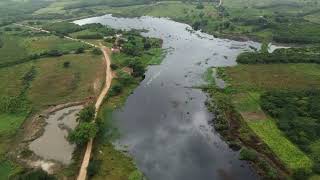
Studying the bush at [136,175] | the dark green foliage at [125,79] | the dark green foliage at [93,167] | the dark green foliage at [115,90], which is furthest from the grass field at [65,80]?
the bush at [136,175]

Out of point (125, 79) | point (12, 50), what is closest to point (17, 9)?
point (12, 50)

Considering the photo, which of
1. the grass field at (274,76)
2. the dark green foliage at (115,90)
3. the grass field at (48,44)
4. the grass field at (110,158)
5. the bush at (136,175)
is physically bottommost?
the bush at (136,175)

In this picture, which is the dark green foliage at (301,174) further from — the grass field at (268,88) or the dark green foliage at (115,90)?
the dark green foliage at (115,90)

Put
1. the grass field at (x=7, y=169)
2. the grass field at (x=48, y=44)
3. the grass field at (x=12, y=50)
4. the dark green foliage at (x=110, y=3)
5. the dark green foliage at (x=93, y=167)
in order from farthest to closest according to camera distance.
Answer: the dark green foliage at (x=110, y=3) < the grass field at (x=48, y=44) < the grass field at (x=12, y=50) < the grass field at (x=7, y=169) < the dark green foliage at (x=93, y=167)

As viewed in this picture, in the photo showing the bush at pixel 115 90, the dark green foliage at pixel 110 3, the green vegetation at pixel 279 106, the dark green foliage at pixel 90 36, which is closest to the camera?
the green vegetation at pixel 279 106

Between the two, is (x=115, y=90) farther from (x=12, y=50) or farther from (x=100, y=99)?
(x=12, y=50)

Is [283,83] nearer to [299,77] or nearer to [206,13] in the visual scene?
[299,77]

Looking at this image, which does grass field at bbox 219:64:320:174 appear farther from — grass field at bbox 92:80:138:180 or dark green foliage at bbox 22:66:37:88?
dark green foliage at bbox 22:66:37:88

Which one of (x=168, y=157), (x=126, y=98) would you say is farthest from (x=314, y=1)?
(x=168, y=157)
